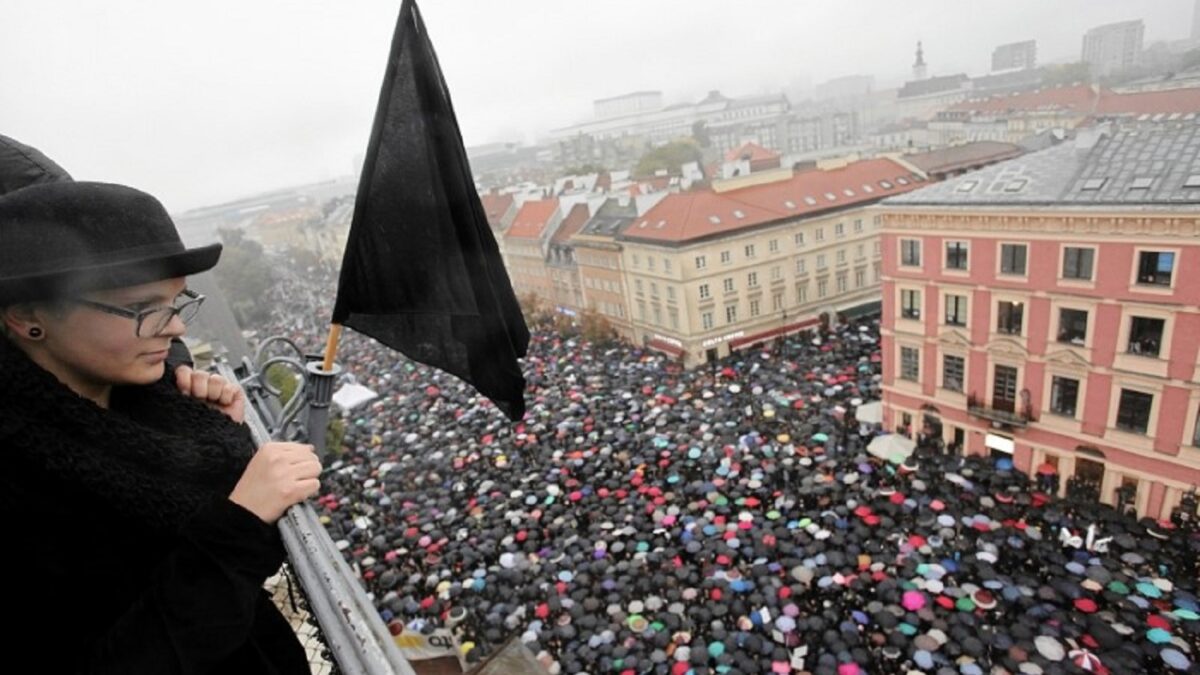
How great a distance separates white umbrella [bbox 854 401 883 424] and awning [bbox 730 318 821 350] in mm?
11281

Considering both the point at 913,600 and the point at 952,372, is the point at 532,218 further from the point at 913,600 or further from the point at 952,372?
the point at 913,600

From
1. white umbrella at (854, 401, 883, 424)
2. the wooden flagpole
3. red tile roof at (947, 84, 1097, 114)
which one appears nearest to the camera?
the wooden flagpole

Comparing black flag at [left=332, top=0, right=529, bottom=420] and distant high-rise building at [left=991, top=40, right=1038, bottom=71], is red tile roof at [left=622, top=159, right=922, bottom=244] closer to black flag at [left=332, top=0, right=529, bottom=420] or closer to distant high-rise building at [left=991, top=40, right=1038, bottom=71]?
black flag at [left=332, top=0, right=529, bottom=420]

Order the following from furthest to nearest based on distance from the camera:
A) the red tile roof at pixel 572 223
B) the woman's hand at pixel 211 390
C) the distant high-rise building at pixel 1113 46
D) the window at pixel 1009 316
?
1. the distant high-rise building at pixel 1113 46
2. the red tile roof at pixel 572 223
3. the window at pixel 1009 316
4. the woman's hand at pixel 211 390

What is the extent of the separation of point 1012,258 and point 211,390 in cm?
2230

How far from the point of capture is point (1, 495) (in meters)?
1.65

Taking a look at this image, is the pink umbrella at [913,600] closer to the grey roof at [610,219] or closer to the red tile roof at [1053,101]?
the grey roof at [610,219]

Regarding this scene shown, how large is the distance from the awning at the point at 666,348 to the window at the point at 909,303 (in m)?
14.3

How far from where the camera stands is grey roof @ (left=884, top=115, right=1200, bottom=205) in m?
16.4

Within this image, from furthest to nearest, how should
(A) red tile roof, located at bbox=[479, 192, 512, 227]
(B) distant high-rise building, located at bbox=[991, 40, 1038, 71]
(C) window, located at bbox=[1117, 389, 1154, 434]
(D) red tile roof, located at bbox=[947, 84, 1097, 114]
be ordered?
(B) distant high-rise building, located at bbox=[991, 40, 1038, 71], (D) red tile roof, located at bbox=[947, 84, 1097, 114], (A) red tile roof, located at bbox=[479, 192, 512, 227], (C) window, located at bbox=[1117, 389, 1154, 434]

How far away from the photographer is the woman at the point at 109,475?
166 cm

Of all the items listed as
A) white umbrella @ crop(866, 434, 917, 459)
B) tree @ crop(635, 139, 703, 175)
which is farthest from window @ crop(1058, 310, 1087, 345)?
tree @ crop(635, 139, 703, 175)

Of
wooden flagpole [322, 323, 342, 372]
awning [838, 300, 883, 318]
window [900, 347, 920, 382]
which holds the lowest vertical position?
awning [838, 300, 883, 318]

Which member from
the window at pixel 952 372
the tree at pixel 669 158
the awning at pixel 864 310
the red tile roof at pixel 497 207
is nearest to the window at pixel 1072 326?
the window at pixel 952 372
